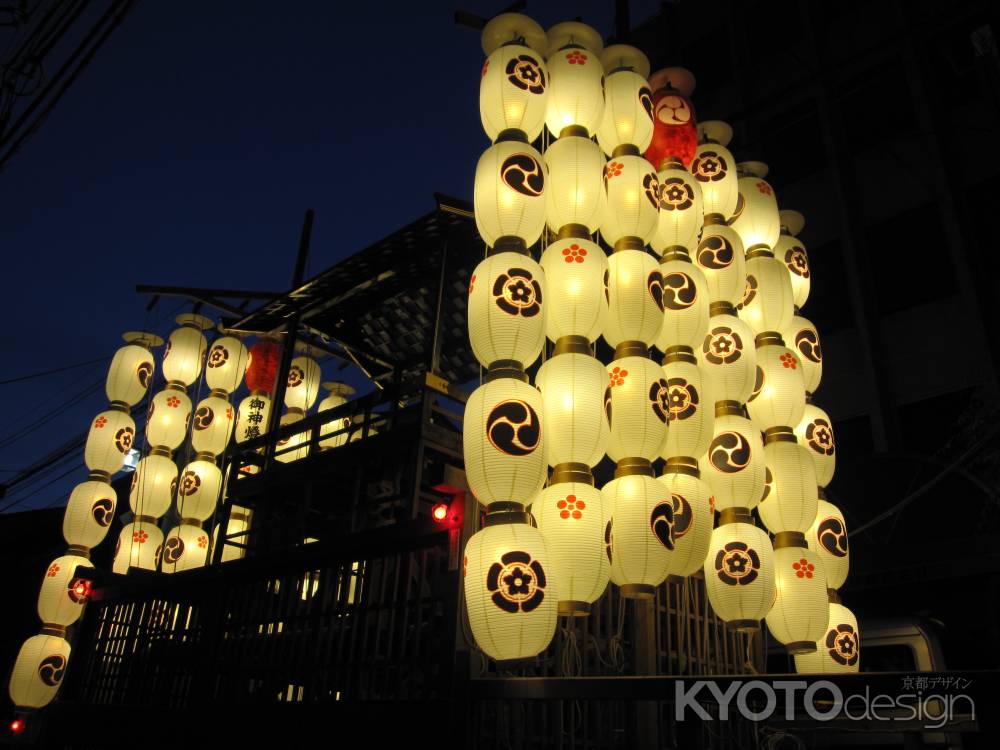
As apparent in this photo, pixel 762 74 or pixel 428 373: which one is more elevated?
pixel 762 74

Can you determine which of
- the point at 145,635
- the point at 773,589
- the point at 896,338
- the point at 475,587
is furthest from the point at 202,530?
the point at 896,338

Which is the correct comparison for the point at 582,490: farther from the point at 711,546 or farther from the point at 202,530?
the point at 202,530

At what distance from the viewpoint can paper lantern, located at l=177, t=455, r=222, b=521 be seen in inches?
486

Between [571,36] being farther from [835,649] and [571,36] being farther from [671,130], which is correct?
[835,649]

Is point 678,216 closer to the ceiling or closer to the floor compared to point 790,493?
closer to the ceiling

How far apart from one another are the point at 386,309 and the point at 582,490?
281 inches

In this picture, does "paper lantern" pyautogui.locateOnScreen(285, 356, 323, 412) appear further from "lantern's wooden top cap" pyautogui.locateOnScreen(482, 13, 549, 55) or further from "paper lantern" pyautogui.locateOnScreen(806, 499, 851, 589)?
"paper lantern" pyautogui.locateOnScreen(806, 499, 851, 589)

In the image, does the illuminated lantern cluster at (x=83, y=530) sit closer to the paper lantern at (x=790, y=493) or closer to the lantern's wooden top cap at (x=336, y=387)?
the lantern's wooden top cap at (x=336, y=387)

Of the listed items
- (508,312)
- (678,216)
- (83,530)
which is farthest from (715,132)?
(83,530)

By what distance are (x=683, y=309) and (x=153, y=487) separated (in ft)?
31.0

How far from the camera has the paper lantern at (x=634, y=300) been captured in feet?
22.8

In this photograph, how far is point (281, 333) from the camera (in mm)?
13852

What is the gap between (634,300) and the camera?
6.95 metres

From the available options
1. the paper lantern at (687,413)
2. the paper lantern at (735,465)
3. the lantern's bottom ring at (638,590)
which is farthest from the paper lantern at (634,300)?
the lantern's bottom ring at (638,590)
